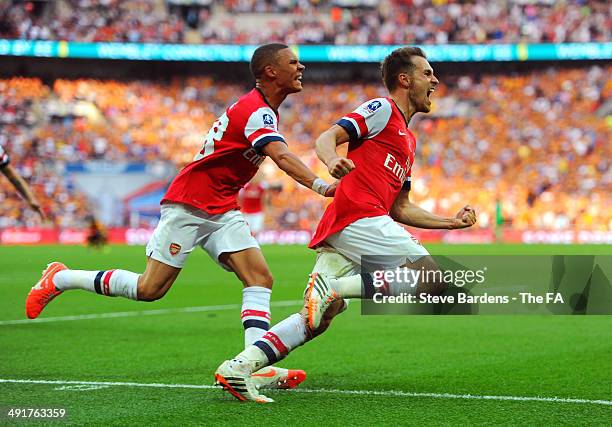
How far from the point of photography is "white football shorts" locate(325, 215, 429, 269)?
6184 millimetres

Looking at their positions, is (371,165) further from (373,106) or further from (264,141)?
(264,141)

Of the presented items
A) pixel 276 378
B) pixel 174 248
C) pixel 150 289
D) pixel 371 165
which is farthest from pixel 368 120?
pixel 150 289

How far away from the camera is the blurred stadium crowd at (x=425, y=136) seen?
39.1m

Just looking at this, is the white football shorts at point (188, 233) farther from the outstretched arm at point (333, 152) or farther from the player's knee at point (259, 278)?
the outstretched arm at point (333, 152)

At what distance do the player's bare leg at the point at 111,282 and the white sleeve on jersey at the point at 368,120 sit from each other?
1.68m

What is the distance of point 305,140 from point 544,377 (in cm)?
3501

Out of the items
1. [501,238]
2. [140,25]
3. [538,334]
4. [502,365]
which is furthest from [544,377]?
[140,25]

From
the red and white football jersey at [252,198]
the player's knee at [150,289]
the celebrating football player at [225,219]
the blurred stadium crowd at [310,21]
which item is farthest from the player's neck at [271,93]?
the blurred stadium crowd at [310,21]

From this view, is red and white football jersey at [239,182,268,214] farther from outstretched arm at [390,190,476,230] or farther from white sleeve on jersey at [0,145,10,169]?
outstretched arm at [390,190,476,230]

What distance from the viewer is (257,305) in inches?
266

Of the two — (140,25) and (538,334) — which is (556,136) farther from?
(538,334)

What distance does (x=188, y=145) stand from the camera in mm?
41750

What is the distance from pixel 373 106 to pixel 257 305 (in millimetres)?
1555

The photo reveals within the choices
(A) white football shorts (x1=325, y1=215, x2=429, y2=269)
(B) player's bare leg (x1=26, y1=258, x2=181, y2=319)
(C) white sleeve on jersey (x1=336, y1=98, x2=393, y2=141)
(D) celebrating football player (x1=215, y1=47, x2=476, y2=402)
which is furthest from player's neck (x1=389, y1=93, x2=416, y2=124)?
(B) player's bare leg (x1=26, y1=258, x2=181, y2=319)
